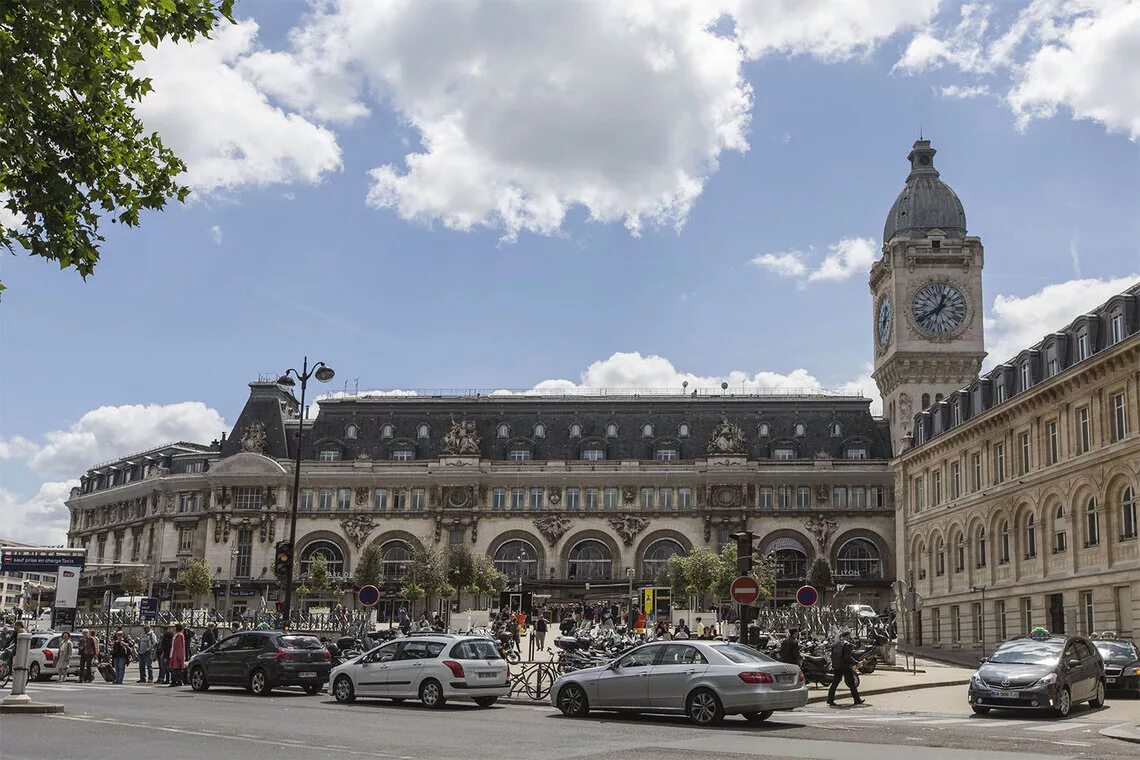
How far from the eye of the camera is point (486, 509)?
90.6 metres

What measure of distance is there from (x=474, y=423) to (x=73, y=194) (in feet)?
260

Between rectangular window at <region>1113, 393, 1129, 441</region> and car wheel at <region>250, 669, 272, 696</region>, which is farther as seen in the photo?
rectangular window at <region>1113, 393, 1129, 441</region>

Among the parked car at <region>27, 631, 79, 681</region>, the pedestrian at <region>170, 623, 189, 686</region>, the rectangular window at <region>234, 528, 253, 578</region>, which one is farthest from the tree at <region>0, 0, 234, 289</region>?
the rectangular window at <region>234, 528, 253, 578</region>

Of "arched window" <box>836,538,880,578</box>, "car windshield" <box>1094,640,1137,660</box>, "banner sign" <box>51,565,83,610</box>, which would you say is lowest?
"car windshield" <box>1094,640,1137,660</box>

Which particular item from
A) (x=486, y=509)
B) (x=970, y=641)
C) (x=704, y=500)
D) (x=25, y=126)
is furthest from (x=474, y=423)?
(x=25, y=126)

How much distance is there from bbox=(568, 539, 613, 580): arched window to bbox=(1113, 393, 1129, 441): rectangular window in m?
54.0

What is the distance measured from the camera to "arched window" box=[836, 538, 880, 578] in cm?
8656

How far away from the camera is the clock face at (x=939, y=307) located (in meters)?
84.7

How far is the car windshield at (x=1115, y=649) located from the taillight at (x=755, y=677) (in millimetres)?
12740

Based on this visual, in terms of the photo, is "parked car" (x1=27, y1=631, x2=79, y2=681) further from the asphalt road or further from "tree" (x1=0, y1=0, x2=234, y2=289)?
"tree" (x1=0, y1=0, x2=234, y2=289)

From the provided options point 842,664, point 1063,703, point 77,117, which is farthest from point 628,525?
point 77,117

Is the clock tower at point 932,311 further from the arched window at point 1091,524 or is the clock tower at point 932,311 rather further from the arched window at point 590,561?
the arched window at point 1091,524

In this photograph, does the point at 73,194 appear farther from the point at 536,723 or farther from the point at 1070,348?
the point at 1070,348

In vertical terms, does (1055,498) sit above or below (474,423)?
below
